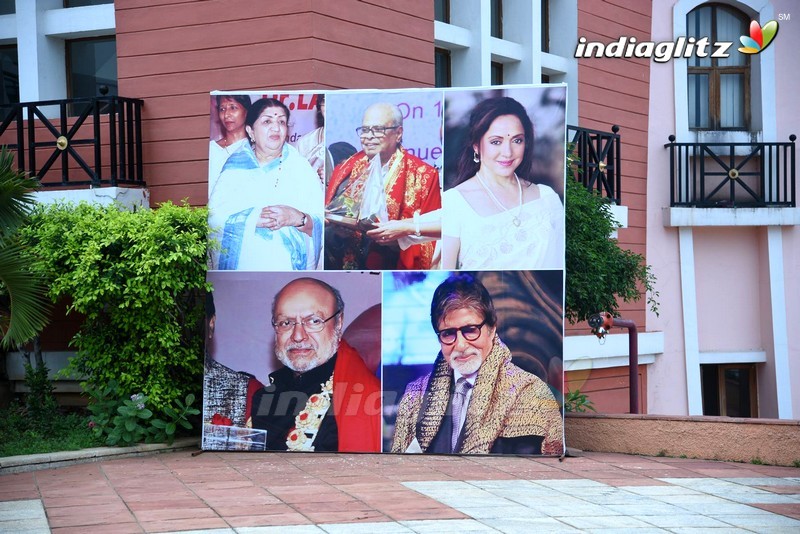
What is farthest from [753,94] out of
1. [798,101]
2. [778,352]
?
[778,352]

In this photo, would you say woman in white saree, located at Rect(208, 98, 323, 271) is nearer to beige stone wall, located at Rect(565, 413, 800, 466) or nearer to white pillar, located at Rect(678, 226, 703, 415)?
beige stone wall, located at Rect(565, 413, 800, 466)

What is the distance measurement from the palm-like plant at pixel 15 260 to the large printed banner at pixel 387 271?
6.11 ft

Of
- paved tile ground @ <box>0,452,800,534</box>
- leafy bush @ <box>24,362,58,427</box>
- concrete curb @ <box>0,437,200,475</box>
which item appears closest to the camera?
paved tile ground @ <box>0,452,800,534</box>

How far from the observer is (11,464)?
366 inches

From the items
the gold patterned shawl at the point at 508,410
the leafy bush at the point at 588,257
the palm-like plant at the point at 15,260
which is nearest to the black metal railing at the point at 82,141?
the palm-like plant at the point at 15,260

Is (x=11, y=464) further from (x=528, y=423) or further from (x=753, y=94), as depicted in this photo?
(x=753, y=94)

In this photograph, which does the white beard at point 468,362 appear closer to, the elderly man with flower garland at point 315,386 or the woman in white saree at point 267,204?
the elderly man with flower garland at point 315,386

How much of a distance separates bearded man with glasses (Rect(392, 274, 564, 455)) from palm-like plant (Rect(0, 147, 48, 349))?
338 centimetres

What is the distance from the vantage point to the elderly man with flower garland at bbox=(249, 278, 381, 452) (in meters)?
9.92

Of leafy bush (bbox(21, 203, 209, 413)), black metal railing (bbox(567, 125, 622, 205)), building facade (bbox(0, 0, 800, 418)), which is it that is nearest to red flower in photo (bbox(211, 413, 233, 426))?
leafy bush (bbox(21, 203, 209, 413))

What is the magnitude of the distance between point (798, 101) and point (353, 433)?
34.0 ft

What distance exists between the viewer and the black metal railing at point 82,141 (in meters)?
11.7

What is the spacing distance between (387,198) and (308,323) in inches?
55.3

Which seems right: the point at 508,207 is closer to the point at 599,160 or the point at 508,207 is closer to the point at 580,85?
the point at 599,160
